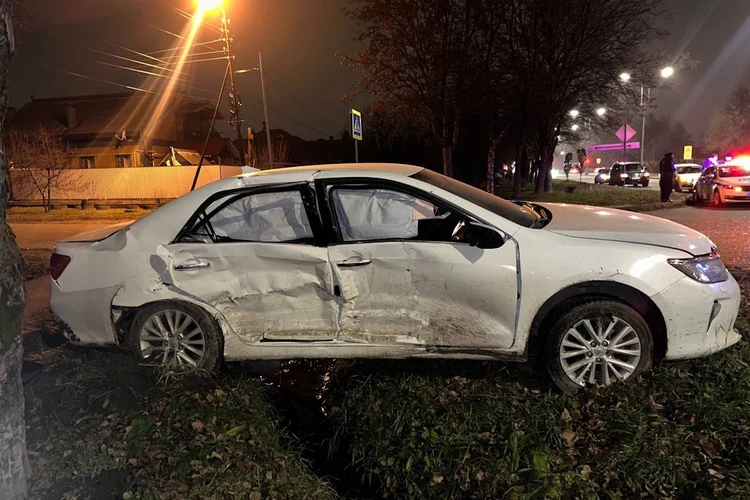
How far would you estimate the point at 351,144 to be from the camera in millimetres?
40969

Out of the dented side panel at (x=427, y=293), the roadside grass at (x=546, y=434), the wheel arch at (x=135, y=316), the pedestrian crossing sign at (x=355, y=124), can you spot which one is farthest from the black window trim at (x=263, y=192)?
the pedestrian crossing sign at (x=355, y=124)

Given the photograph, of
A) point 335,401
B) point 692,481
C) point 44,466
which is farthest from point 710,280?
point 44,466

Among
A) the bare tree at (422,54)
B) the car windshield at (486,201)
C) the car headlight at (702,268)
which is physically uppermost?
the bare tree at (422,54)

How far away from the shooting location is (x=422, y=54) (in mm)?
15828

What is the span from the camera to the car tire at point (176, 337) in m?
3.77

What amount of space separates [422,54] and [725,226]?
31.6ft

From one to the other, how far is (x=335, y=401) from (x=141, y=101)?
152ft

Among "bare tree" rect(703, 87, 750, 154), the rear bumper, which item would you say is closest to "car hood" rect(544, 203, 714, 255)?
the rear bumper

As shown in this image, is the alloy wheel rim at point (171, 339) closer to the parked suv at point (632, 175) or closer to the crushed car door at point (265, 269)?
the crushed car door at point (265, 269)

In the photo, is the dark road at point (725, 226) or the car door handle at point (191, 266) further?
the dark road at point (725, 226)

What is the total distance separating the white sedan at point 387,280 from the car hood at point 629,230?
0.02 metres

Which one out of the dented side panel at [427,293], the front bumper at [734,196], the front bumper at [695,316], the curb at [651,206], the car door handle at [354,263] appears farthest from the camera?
the curb at [651,206]

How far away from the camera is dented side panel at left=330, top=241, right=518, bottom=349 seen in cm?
337

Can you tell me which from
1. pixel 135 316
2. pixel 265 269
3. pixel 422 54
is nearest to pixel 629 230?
pixel 265 269
